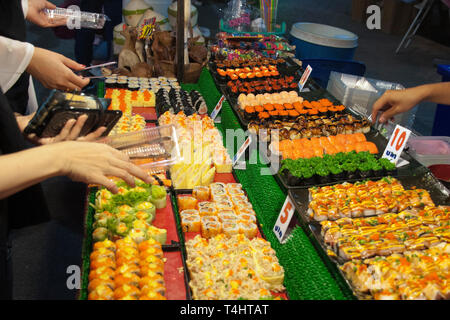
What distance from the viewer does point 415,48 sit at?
1042 centimetres

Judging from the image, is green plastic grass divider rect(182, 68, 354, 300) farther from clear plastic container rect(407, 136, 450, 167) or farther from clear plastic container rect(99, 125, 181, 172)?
clear plastic container rect(407, 136, 450, 167)

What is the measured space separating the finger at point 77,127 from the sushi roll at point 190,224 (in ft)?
2.87

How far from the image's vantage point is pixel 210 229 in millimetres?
→ 2350

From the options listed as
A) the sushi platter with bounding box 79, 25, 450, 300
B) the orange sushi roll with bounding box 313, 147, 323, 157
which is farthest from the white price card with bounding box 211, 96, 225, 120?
the orange sushi roll with bounding box 313, 147, 323, 157

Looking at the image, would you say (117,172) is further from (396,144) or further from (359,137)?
(359,137)

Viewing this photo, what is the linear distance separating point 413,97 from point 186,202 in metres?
1.70

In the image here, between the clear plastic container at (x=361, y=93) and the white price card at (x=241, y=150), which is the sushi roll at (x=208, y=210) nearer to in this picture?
the white price card at (x=241, y=150)

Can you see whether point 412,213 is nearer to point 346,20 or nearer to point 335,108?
point 335,108

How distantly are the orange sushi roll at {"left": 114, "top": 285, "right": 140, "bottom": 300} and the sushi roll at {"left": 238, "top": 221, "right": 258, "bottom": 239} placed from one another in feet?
2.47

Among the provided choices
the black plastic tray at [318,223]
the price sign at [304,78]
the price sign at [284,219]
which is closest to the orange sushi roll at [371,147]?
the black plastic tray at [318,223]

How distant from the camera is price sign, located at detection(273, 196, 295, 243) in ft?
7.37

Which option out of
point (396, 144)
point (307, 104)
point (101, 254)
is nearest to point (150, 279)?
point (101, 254)

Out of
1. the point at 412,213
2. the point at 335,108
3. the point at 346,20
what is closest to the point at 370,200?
the point at 412,213

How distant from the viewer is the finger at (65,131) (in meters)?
1.80
